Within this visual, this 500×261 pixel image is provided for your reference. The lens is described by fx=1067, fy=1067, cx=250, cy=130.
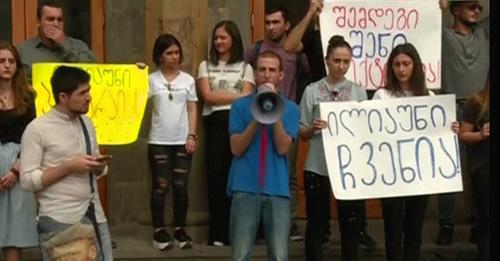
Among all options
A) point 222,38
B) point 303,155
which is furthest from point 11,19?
point 303,155

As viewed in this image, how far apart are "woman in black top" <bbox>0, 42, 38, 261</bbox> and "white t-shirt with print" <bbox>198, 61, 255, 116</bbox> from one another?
1691mm

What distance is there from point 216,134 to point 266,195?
1615mm

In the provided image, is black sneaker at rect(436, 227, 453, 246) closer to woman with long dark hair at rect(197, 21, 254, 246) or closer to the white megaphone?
woman with long dark hair at rect(197, 21, 254, 246)

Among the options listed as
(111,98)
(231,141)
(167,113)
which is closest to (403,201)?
(231,141)

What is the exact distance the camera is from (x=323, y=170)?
→ 7.67 meters

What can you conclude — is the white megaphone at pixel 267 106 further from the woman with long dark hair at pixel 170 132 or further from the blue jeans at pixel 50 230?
the woman with long dark hair at pixel 170 132

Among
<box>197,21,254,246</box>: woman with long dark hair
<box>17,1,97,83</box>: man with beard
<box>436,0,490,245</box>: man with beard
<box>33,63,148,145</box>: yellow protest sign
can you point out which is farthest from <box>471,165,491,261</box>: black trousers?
<box>17,1,97,83</box>: man with beard

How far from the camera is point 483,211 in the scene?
805 centimetres

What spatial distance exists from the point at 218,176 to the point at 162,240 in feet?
2.24

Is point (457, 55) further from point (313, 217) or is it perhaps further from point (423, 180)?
point (313, 217)

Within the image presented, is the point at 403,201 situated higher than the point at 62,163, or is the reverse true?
the point at 62,163

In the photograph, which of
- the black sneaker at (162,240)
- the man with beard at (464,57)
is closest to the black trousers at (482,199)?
the man with beard at (464,57)

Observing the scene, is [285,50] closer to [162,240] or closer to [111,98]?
[111,98]

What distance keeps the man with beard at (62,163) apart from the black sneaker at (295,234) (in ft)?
9.44
